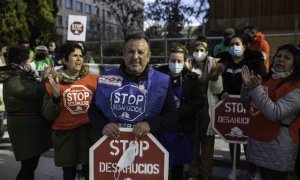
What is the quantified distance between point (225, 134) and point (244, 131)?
0.22 m

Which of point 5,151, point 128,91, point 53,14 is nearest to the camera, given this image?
point 128,91

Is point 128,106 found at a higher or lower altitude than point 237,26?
lower

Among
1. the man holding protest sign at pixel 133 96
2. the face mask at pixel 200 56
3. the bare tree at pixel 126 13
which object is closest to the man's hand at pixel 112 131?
the man holding protest sign at pixel 133 96

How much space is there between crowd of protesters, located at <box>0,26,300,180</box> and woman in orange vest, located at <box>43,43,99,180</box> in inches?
0.4

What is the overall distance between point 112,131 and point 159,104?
41cm

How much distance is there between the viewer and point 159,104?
109 inches

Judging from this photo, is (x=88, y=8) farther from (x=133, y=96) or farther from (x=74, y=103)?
(x=133, y=96)

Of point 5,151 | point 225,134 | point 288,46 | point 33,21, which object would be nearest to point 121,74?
point 288,46

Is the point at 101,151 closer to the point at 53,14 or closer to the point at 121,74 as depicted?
the point at 121,74

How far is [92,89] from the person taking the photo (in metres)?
3.77

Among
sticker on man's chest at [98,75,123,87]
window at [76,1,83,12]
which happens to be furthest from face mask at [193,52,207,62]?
window at [76,1,83,12]

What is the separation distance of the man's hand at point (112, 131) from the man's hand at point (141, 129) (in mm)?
129

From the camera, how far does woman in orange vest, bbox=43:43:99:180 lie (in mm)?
3676

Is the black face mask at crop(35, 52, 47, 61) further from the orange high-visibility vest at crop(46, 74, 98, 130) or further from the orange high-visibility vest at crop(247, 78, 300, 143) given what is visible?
the orange high-visibility vest at crop(247, 78, 300, 143)
